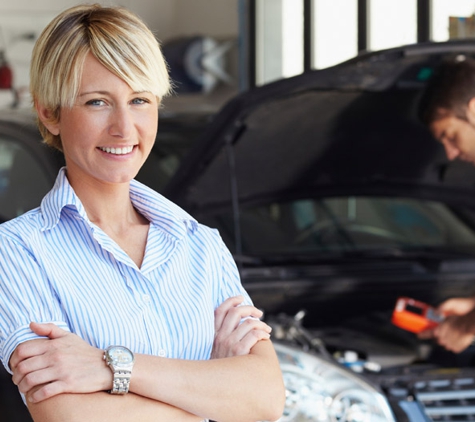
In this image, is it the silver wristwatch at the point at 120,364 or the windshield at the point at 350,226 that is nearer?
the silver wristwatch at the point at 120,364

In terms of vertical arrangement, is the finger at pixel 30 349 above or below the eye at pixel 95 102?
below

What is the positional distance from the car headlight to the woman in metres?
0.77

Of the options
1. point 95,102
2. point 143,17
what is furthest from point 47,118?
point 143,17

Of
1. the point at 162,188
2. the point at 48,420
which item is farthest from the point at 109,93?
the point at 162,188

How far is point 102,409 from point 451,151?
6.79 ft

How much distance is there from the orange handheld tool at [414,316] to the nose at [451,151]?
52 centimetres

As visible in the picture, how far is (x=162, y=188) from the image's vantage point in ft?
10.6

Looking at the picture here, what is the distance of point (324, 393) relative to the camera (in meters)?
2.33

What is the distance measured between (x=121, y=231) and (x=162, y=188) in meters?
1.68

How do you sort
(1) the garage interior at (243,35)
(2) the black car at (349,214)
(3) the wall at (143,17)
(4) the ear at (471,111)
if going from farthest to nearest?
(3) the wall at (143,17), (1) the garage interior at (243,35), (4) the ear at (471,111), (2) the black car at (349,214)

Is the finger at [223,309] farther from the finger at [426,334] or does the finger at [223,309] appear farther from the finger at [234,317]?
the finger at [426,334]

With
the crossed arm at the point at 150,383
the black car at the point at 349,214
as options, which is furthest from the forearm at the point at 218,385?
the black car at the point at 349,214

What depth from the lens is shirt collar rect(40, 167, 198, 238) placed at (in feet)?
4.83

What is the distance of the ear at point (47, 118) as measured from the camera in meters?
1.49
